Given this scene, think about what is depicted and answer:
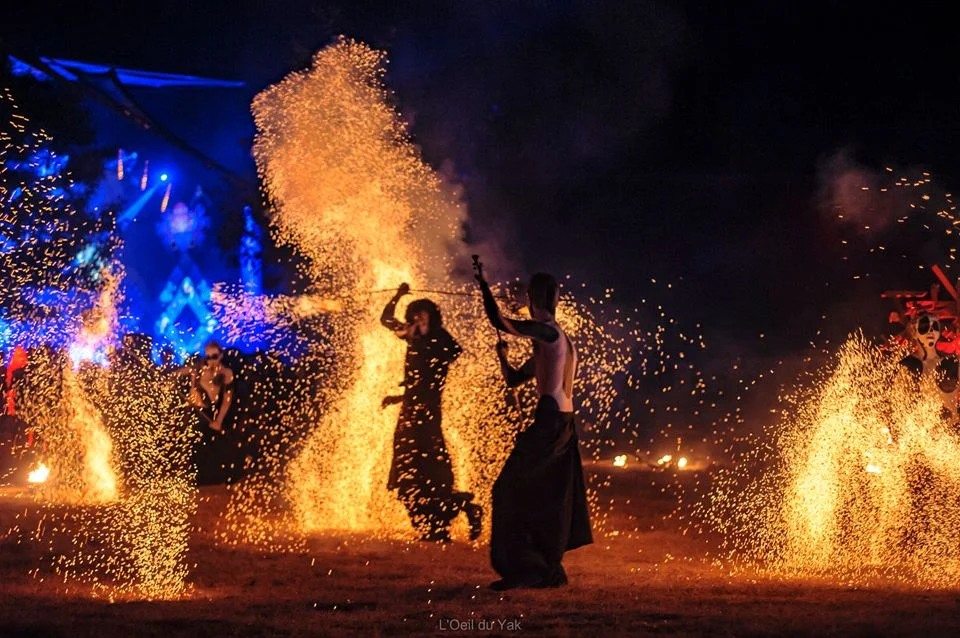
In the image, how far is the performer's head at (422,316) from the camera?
32.8ft

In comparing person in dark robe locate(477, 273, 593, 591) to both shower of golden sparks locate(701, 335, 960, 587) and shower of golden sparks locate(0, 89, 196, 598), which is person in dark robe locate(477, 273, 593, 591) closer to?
shower of golden sparks locate(701, 335, 960, 587)

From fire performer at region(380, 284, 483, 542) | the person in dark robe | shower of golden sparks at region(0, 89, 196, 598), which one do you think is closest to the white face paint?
fire performer at region(380, 284, 483, 542)

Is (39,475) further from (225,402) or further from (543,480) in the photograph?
(543,480)

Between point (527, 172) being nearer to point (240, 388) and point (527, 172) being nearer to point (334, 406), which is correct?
point (240, 388)

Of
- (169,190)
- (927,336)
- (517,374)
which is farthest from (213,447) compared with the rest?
(169,190)

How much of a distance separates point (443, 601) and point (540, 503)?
2.89 feet

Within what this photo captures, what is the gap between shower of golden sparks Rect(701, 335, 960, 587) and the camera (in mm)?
8586

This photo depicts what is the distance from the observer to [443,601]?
6.78m

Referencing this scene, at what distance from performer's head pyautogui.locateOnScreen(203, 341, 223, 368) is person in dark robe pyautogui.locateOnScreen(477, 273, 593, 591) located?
23.0 ft

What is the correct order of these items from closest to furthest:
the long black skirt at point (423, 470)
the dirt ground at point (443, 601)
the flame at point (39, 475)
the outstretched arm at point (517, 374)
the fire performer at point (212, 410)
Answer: the dirt ground at point (443, 601) → the outstretched arm at point (517, 374) → the long black skirt at point (423, 470) → the flame at point (39, 475) → the fire performer at point (212, 410)

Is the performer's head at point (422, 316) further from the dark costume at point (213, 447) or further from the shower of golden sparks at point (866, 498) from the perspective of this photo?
the dark costume at point (213, 447)

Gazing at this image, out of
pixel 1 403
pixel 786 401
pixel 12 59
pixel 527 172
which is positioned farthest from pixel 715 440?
pixel 12 59

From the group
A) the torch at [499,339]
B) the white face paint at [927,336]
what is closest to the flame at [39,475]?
the torch at [499,339]

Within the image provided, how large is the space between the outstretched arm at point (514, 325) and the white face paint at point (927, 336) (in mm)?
5006
